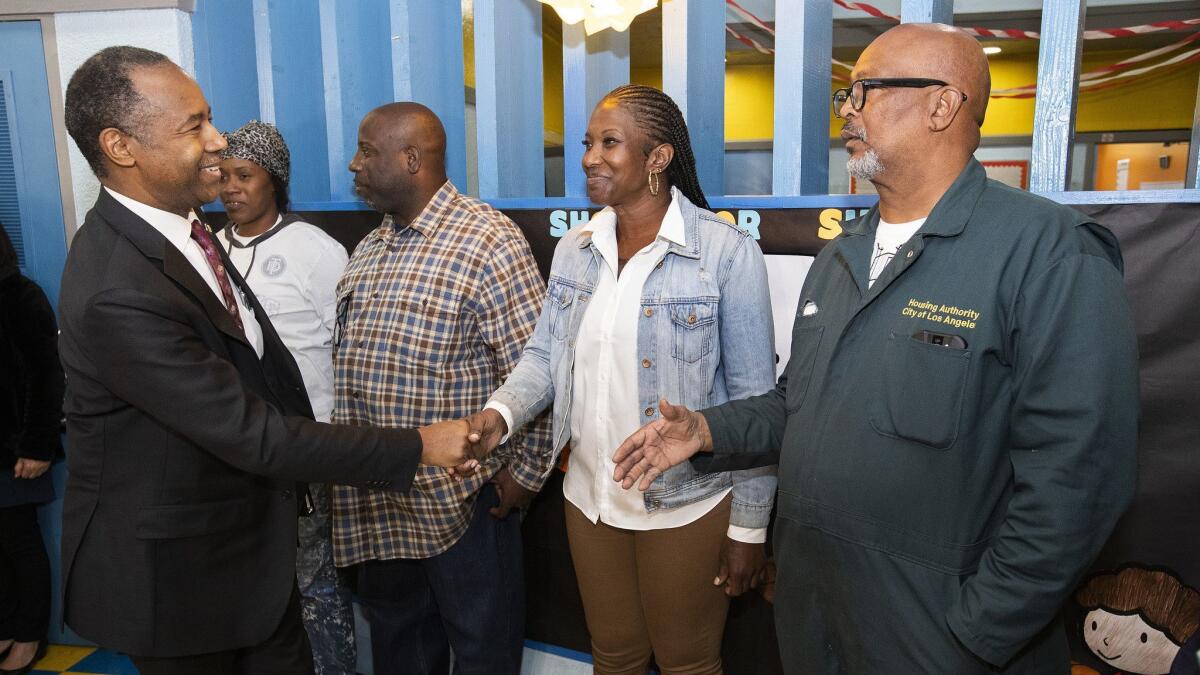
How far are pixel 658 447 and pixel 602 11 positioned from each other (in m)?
1.33

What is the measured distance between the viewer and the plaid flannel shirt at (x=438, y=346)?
2.38m

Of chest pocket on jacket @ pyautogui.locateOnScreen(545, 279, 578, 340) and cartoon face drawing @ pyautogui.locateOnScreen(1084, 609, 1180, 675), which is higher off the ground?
chest pocket on jacket @ pyautogui.locateOnScreen(545, 279, 578, 340)

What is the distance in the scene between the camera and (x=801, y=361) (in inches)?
65.6

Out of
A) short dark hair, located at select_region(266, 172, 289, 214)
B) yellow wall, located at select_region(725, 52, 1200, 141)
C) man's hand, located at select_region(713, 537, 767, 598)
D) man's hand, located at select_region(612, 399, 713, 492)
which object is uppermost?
yellow wall, located at select_region(725, 52, 1200, 141)

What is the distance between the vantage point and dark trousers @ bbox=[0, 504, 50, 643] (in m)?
3.27

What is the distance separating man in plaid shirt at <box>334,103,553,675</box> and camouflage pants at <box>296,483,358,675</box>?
273 mm

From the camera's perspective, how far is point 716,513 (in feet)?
6.72

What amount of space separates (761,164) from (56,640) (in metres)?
4.82

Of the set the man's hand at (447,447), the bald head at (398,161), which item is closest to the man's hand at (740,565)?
the man's hand at (447,447)

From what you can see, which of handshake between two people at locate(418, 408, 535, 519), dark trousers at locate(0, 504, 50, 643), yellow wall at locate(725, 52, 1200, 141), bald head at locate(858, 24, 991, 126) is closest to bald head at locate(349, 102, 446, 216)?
handshake between two people at locate(418, 408, 535, 519)

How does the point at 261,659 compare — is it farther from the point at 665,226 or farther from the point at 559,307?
the point at 665,226

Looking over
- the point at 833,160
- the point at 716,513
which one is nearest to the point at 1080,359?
the point at 716,513

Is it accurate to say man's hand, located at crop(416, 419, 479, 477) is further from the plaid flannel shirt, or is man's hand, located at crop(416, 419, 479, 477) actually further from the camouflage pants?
the camouflage pants

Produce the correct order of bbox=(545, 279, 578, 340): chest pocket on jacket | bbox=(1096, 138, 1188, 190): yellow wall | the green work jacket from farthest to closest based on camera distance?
1. bbox=(1096, 138, 1188, 190): yellow wall
2. bbox=(545, 279, 578, 340): chest pocket on jacket
3. the green work jacket
